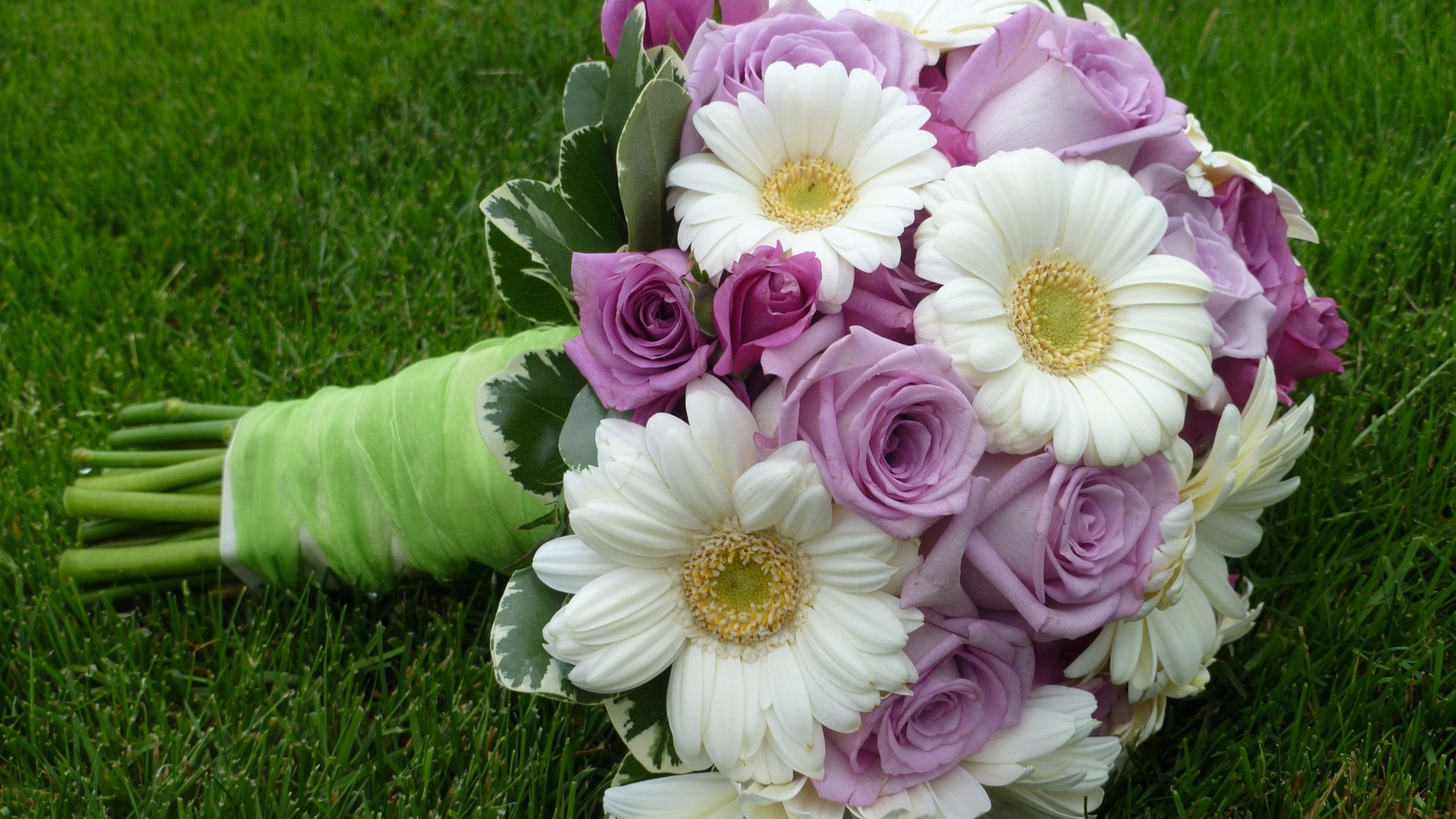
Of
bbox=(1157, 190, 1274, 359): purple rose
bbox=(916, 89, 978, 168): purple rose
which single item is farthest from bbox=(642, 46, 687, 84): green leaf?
bbox=(1157, 190, 1274, 359): purple rose

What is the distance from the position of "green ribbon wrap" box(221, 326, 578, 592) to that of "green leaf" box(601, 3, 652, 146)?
13.4 inches

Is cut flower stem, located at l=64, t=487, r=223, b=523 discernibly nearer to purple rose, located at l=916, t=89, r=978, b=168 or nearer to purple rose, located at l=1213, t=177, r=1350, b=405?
purple rose, located at l=916, t=89, r=978, b=168

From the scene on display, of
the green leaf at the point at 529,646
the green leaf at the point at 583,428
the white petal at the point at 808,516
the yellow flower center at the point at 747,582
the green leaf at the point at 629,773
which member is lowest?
the green leaf at the point at 629,773

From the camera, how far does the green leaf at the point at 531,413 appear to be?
1.12 metres

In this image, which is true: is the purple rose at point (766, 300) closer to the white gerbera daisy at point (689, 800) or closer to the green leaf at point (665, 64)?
the green leaf at point (665, 64)

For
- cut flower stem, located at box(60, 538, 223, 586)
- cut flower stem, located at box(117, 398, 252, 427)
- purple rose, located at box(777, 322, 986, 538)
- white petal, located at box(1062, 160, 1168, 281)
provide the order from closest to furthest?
purple rose, located at box(777, 322, 986, 538) → white petal, located at box(1062, 160, 1168, 281) → cut flower stem, located at box(60, 538, 223, 586) → cut flower stem, located at box(117, 398, 252, 427)

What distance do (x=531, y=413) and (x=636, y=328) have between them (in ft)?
0.55

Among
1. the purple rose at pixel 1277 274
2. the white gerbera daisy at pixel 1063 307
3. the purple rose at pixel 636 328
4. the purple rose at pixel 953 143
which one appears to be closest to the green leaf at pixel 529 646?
the purple rose at pixel 636 328

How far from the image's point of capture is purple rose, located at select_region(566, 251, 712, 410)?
1012 mm

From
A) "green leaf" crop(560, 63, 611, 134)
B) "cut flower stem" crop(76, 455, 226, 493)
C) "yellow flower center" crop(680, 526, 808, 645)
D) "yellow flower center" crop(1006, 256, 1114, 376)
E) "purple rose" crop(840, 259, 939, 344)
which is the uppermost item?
"green leaf" crop(560, 63, 611, 134)

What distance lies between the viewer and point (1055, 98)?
1.09m

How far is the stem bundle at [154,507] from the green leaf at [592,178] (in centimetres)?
77

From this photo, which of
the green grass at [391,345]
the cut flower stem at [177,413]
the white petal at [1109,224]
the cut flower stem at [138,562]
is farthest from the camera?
the cut flower stem at [177,413]

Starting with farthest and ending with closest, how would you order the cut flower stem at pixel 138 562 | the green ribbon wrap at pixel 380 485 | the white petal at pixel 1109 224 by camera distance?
the cut flower stem at pixel 138 562 → the green ribbon wrap at pixel 380 485 → the white petal at pixel 1109 224
